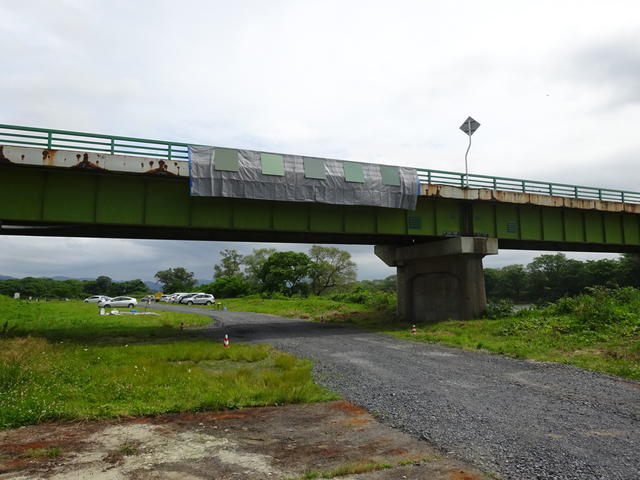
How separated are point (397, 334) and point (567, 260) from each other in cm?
7215

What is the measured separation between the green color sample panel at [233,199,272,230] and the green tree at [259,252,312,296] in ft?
166

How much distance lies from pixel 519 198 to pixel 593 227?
7.31m

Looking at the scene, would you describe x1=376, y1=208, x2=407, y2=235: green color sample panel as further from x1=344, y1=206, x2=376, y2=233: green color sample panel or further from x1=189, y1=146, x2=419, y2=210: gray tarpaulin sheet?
x1=189, y1=146, x2=419, y2=210: gray tarpaulin sheet

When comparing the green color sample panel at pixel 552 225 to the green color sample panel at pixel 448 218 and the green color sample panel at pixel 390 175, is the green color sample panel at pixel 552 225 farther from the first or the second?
the green color sample panel at pixel 390 175

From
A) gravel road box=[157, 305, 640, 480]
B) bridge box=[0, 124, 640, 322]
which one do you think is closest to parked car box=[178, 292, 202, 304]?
bridge box=[0, 124, 640, 322]

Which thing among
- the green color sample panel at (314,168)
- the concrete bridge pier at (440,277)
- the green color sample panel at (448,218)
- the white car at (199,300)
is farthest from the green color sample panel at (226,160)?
the white car at (199,300)

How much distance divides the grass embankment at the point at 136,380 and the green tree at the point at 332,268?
2524 inches

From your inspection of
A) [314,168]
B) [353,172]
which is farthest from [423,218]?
[314,168]

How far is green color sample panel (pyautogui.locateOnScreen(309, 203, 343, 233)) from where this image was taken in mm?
22109

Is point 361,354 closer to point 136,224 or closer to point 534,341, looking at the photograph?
point 534,341

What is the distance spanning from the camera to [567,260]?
80500mm

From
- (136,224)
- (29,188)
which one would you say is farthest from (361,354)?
(29,188)

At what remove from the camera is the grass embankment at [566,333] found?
1417 cm

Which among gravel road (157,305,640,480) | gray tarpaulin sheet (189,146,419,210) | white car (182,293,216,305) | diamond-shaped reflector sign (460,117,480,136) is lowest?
gravel road (157,305,640,480)
